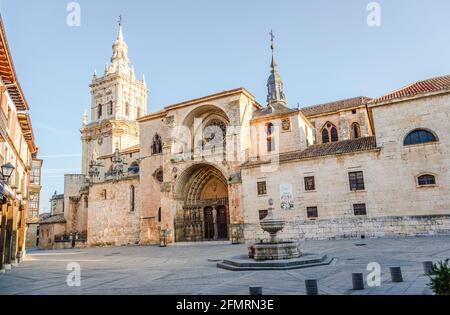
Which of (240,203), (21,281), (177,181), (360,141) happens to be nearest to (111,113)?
(177,181)

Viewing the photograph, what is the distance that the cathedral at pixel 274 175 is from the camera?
1881 cm

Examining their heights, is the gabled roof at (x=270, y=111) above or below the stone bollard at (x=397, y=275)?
above

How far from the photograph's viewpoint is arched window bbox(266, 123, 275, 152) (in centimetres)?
2532

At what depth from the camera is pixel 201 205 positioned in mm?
27453

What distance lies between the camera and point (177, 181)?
88.0 ft

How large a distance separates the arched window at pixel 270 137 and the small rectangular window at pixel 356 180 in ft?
21.7

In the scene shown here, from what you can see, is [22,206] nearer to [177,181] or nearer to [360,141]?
[177,181]

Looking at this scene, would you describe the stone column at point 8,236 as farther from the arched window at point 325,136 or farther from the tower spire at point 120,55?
the tower spire at point 120,55

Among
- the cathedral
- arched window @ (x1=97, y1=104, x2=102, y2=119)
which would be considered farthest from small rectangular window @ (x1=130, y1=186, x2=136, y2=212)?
arched window @ (x1=97, y1=104, x2=102, y2=119)

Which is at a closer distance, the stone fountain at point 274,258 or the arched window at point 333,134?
the stone fountain at point 274,258

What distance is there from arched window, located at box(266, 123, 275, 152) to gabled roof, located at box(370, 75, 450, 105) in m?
7.70

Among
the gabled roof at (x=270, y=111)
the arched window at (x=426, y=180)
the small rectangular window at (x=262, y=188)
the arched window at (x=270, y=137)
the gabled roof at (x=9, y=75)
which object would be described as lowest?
the arched window at (x=426, y=180)

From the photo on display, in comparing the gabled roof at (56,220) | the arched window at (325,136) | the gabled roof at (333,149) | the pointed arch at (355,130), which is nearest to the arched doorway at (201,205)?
the gabled roof at (333,149)
